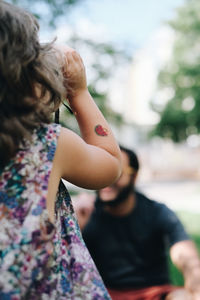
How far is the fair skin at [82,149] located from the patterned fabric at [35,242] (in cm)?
4

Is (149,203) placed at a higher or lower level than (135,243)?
higher

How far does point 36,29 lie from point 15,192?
48 cm

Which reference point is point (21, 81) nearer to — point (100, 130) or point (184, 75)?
point (100, 130)

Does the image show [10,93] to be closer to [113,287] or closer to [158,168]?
[113,287]

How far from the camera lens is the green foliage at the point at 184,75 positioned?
26234mm

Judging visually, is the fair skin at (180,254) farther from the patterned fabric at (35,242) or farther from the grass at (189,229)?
the grass at (189,229)

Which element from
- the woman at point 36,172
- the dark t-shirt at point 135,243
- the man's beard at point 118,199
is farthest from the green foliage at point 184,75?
the woman at point 36,172

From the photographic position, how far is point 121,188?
3.38 m

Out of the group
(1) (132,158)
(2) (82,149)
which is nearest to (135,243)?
(1) (132,158)

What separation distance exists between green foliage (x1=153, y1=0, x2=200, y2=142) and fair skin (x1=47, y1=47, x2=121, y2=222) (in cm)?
2546

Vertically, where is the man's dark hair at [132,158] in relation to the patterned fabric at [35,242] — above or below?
below

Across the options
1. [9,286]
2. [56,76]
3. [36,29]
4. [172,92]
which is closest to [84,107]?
[56,76]

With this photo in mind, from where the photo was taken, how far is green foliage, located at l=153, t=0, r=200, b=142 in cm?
2623

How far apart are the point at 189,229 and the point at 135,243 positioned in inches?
228
